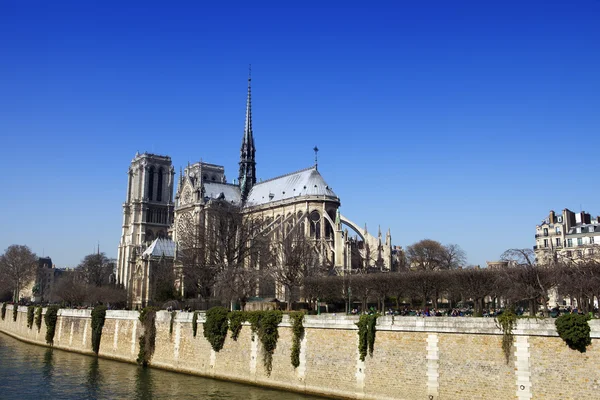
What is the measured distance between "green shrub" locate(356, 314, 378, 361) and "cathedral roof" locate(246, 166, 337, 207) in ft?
166

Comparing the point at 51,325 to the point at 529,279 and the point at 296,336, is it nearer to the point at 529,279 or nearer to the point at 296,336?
the point at 296,336

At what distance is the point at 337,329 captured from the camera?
27.6m

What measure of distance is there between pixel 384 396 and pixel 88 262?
84387 millimetres

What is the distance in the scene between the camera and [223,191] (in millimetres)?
94562

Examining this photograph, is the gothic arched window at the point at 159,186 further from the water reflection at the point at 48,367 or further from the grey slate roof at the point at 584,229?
the grey slate roof at the point at 584,229

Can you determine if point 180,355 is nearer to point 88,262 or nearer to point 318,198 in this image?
point 318,198

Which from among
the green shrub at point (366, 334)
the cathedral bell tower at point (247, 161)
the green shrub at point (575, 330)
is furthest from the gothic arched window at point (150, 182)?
the green shrub at point (575, 330)

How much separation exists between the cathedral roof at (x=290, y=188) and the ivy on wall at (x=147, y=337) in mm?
40331

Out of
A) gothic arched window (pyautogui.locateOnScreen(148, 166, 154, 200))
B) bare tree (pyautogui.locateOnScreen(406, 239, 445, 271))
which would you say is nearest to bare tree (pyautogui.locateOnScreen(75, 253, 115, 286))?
gothic arched window (pyautogui.locateOnScreen(148, 166, 154, 200))

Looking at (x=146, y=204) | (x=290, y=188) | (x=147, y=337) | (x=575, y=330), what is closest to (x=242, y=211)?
(x=290, y=188)

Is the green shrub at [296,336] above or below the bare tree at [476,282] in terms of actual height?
below

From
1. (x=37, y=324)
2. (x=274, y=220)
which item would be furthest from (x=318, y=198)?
(x=37, y=324)

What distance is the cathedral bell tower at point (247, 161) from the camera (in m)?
94.6

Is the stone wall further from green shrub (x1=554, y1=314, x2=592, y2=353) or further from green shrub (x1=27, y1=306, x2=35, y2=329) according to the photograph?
green shrub (x1=27, y1=306, x2=35, y2=329)
